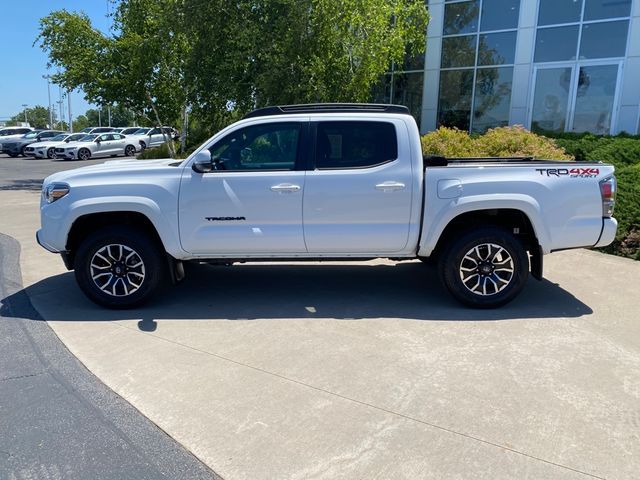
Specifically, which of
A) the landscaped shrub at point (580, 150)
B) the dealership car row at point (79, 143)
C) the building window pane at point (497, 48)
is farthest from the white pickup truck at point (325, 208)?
the dealership car row at point (79, 143)

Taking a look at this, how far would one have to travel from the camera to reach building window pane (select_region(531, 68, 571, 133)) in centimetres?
1562

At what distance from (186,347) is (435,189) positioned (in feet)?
8.95

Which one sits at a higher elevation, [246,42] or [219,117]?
[246,42]

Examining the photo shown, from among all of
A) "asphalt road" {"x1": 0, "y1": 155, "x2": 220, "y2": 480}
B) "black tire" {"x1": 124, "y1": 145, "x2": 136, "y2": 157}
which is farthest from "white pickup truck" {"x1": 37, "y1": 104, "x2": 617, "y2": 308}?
"black tire" {"x1": 124, "y1": 145, "x2": 136, "y2": 157}

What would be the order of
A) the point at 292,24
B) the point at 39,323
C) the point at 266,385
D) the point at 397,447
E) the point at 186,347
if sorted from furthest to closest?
the point at 292,24
the point at 39,323
the point at 186,347
the point at 266,385
the point at 397,447

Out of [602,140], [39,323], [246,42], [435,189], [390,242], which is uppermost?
[246,42]

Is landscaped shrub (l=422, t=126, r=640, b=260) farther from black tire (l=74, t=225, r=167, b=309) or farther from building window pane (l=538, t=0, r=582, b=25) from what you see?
black tire (l=74, t=225, r=167, b=309)

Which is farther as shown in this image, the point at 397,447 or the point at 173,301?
the point at 173,301

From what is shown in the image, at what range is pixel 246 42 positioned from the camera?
11.7 meters

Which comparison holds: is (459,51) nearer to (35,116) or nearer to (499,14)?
(499,14)

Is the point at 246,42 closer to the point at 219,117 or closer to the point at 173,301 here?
the point at 219,117

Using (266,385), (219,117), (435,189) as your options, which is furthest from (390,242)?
(219,117)

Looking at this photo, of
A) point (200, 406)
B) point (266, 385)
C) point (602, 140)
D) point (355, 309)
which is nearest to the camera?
point (200, 406)

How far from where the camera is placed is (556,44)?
15516 mm
